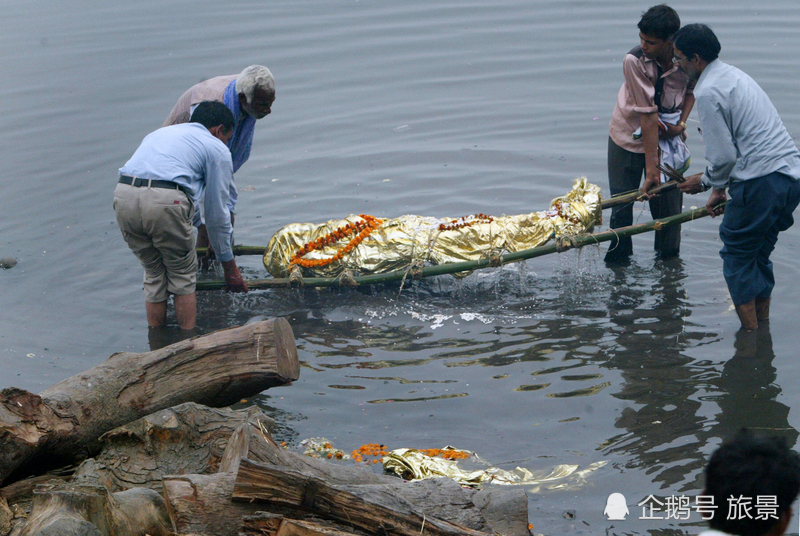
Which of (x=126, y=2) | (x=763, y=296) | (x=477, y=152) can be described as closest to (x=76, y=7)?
(x=126, y=2)

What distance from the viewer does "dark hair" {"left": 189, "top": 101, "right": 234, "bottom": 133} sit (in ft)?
19.2

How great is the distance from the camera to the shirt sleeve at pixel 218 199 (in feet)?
18.8

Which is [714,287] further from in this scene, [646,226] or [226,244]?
[226,244]

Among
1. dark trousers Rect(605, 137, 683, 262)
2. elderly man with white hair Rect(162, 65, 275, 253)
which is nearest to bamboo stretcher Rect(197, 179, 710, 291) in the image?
dark trousers Rect(605, 137, 683, 262)

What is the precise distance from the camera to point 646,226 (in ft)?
20.4

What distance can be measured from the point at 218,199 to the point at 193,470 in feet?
7.65

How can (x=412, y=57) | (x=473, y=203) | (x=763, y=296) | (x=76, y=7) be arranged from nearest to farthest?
(x=763, y=296) < (x=473, y=203) < (x=412, y=57) < (x=76, y=7)

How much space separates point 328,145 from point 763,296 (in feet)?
20.4

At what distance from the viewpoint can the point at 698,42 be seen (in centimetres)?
528

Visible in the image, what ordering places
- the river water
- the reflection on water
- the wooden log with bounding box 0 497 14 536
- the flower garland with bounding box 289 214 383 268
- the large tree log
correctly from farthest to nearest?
the flower garland with bounding box 289 214 383 268, the river water, the reflection on water, the large tree log, the wooden log with bounding box 0 497 14 536

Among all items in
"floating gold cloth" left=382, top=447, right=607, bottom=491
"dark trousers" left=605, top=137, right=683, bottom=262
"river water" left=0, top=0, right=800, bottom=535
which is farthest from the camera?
"dark trousers" left=605, top=137, right=683, bottom=262

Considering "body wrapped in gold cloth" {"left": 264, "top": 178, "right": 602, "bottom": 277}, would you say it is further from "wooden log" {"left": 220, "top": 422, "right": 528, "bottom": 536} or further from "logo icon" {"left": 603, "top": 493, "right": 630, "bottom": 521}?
"wooden log" {"left": 220, "top": 422, "right": 528, "bottom": 536}

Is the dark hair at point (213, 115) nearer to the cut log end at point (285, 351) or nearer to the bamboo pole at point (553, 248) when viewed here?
the bamboo pole at point (553, 248)

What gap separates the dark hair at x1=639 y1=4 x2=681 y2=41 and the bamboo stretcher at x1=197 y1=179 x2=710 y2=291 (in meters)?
1.14
